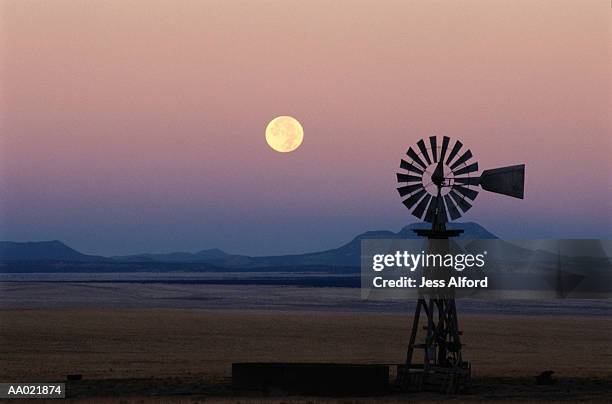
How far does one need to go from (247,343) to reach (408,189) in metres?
29.3

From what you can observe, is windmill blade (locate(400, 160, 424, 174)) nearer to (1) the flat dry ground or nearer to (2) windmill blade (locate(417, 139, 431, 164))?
(2) windmill blade (locate(417, 139, 431, 164))

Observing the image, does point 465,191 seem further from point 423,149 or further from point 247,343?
point 247,343

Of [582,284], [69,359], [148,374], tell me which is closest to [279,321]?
[69,359]

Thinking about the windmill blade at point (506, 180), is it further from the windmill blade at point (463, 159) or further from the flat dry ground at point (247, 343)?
the flat dry ground at point (247, 343)

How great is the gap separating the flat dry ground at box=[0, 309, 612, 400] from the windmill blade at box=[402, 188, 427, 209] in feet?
30.4

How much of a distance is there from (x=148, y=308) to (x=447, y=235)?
76106mm

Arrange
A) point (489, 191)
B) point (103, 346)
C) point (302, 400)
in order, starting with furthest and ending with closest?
1. point (103, 346)
2. point (489, 191)
3. point (302, 400)

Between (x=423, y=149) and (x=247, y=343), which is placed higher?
(x=423, y=149)

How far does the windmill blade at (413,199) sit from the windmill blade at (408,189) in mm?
132

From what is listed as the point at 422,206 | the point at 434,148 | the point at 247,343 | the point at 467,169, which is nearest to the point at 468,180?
the point at 467,169

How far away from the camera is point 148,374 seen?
40438mm

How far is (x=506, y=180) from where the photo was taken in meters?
33.6

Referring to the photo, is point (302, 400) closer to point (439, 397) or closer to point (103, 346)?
point (439, 397)

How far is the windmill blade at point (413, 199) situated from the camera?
33906mm
